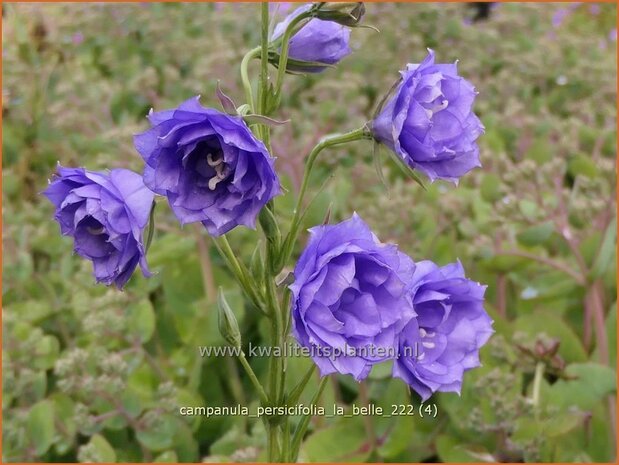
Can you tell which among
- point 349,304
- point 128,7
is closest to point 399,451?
point 349,304

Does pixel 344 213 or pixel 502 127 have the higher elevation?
pixel 502 127

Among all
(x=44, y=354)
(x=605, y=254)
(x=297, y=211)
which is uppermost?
(x=297, y=211)

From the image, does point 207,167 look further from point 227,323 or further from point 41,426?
point 41,426

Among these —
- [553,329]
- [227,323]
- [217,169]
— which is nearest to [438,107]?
[217,169]

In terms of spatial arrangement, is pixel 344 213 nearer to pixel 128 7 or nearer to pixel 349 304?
pixel 349 304

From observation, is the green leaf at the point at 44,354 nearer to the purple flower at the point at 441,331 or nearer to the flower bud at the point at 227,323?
the flower bud at the point at 227,323

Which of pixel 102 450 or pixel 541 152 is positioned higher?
pixel 541 152

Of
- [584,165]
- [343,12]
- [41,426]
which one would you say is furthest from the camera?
[584,165]
